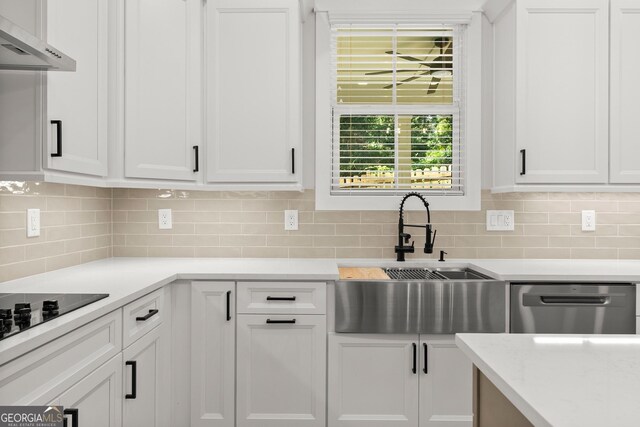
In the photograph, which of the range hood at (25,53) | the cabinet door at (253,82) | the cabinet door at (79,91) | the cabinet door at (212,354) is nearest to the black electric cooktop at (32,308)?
the cabinet door at (79,91)

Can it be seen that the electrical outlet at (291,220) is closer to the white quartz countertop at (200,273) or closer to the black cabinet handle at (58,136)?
the white quartz countertop at (200,273)

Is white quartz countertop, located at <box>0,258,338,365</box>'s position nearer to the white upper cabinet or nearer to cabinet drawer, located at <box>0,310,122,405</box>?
cabinet drawer, located at <box>0,310,122,405</box>

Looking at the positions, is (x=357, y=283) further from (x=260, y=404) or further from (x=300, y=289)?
(x=260, y=404)

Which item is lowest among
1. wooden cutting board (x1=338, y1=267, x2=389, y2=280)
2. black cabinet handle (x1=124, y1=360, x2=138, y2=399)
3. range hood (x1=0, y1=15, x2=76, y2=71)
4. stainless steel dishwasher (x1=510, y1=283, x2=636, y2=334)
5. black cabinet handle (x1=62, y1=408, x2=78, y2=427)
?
black cabinet handle (x1=124, y1=360, x2=138, y2=399)

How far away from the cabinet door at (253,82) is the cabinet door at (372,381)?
3.32 ft

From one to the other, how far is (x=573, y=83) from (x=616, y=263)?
1.09 metres

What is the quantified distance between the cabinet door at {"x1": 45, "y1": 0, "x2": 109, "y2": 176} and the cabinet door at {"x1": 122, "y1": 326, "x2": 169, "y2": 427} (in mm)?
759

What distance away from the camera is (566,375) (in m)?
0.83

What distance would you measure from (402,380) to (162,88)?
1897mm

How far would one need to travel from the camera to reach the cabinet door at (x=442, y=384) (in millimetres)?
2213

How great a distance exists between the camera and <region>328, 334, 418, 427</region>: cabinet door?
222cm

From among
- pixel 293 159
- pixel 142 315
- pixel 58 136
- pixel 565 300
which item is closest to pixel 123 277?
pixel 142 315

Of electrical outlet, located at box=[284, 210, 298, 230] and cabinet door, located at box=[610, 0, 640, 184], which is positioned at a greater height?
cabinet door, located at box=[610, 0, 640, 184]

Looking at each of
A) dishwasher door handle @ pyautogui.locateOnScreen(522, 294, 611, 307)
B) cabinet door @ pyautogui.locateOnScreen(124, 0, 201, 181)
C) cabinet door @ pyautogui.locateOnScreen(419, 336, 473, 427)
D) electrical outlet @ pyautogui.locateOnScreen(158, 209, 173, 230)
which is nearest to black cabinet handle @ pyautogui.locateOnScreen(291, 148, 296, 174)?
cabinet door @ pyautogui.locateOnScreen(124, 0, 201, 181)
